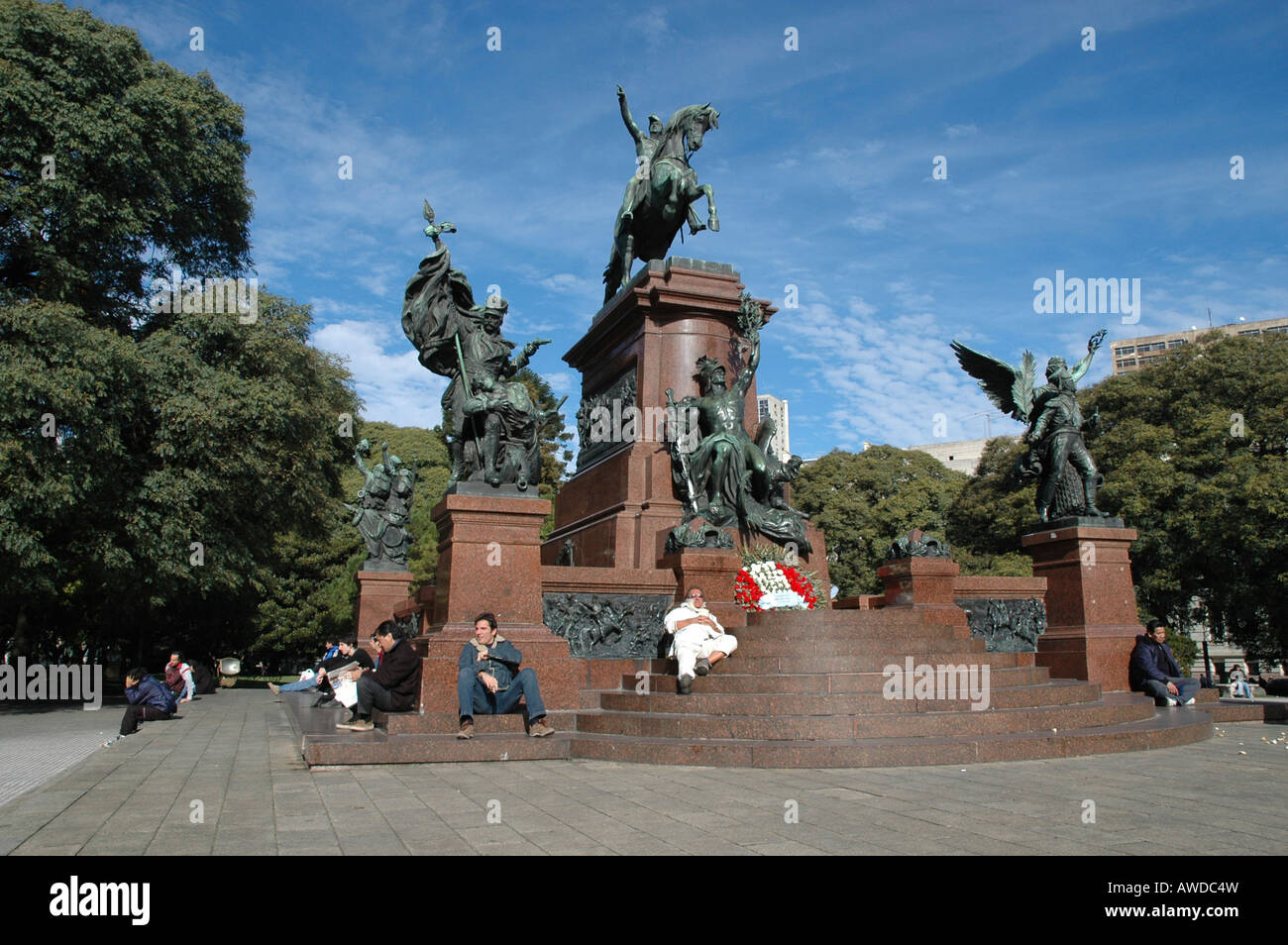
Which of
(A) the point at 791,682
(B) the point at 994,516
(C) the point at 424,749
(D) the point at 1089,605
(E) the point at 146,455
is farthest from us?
(B) the point at 994,516

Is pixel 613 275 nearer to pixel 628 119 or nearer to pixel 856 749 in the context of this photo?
pixel 628 119

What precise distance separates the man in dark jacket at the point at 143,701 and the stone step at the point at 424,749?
5.80 m

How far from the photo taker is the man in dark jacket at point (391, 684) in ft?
31.9

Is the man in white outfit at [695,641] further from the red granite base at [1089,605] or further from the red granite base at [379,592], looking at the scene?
the red granite base at [379,592]

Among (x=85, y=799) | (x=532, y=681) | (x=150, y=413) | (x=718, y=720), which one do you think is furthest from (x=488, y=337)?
(x=150, y=413)

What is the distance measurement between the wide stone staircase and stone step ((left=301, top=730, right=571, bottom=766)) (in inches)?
0.4

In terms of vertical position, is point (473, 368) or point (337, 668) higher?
point (473, 368)

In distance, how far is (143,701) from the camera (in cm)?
1406

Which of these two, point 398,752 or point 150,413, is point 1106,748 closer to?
point 398,752

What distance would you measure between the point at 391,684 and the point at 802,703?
4.13 m

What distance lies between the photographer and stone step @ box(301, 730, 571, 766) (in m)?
8.34

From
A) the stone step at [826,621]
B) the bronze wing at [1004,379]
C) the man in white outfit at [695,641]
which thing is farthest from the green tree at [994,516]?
the man in white outfit at [695,641]

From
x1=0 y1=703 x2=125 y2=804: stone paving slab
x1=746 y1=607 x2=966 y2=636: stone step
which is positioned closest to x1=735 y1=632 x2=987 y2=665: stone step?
x1=746 y1=607 x2=966 y2=636: stone step

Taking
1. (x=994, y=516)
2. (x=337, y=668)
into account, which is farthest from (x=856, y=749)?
(x=994, y=516)
